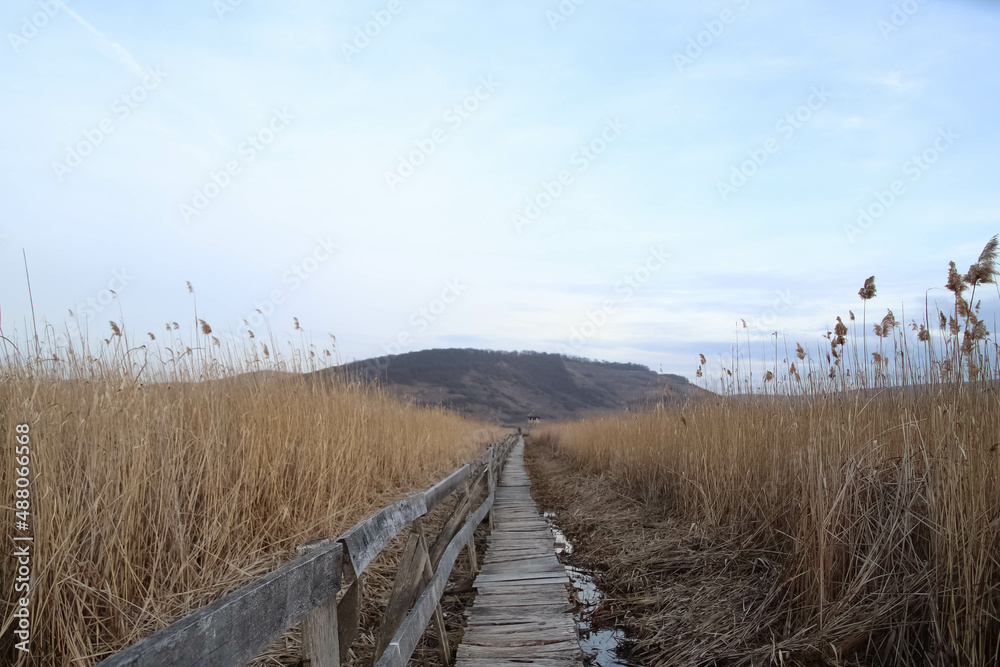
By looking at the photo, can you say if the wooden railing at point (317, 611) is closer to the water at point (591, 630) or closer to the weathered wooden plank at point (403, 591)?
the weathered wooden plank at point (403, 591)

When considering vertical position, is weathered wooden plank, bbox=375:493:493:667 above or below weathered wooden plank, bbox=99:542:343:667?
below

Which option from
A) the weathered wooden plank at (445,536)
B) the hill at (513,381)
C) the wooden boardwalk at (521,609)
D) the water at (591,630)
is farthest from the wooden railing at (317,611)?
the hill at (513,381)

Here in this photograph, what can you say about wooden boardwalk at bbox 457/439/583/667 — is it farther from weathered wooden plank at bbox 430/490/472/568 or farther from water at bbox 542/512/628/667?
Answer: weathered wooden plank at bbox 430/490/472/568

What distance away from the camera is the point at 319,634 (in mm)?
1901

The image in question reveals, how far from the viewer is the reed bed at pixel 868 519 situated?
2.35 metres

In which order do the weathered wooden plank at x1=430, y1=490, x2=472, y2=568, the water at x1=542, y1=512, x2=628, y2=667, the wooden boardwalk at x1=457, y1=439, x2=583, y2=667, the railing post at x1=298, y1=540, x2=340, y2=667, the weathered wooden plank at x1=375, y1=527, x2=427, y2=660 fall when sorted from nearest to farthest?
1. the railing post at x1=298, y1=540, x2=340, y2=667
2. the weathered wooden plank at x1=375, y1=527, x2=427, y2=660
3. the wooden boardwalk at x1=457, y1=439, x2=583, y2=667
4. the water at x1=542, y1=512, x2=628, y2=667
5. the weathered wooden plank at x1=430, y1=490, x2=472, y2=568

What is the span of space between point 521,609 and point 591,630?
546mm

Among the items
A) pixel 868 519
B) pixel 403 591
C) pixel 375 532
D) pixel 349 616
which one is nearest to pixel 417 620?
pixel 403 591

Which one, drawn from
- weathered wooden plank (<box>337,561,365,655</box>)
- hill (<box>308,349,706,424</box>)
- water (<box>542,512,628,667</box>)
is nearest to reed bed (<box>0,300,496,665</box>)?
weathered wooden plank (<box>337,561,365,655</box>)

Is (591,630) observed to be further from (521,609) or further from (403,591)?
(403,591)

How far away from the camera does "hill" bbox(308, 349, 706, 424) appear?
252ft

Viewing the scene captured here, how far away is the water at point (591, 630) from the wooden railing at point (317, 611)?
946 mm

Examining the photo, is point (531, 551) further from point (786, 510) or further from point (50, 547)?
point (50, 547)

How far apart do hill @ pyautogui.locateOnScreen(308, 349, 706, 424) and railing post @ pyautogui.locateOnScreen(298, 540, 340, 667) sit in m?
62.5
